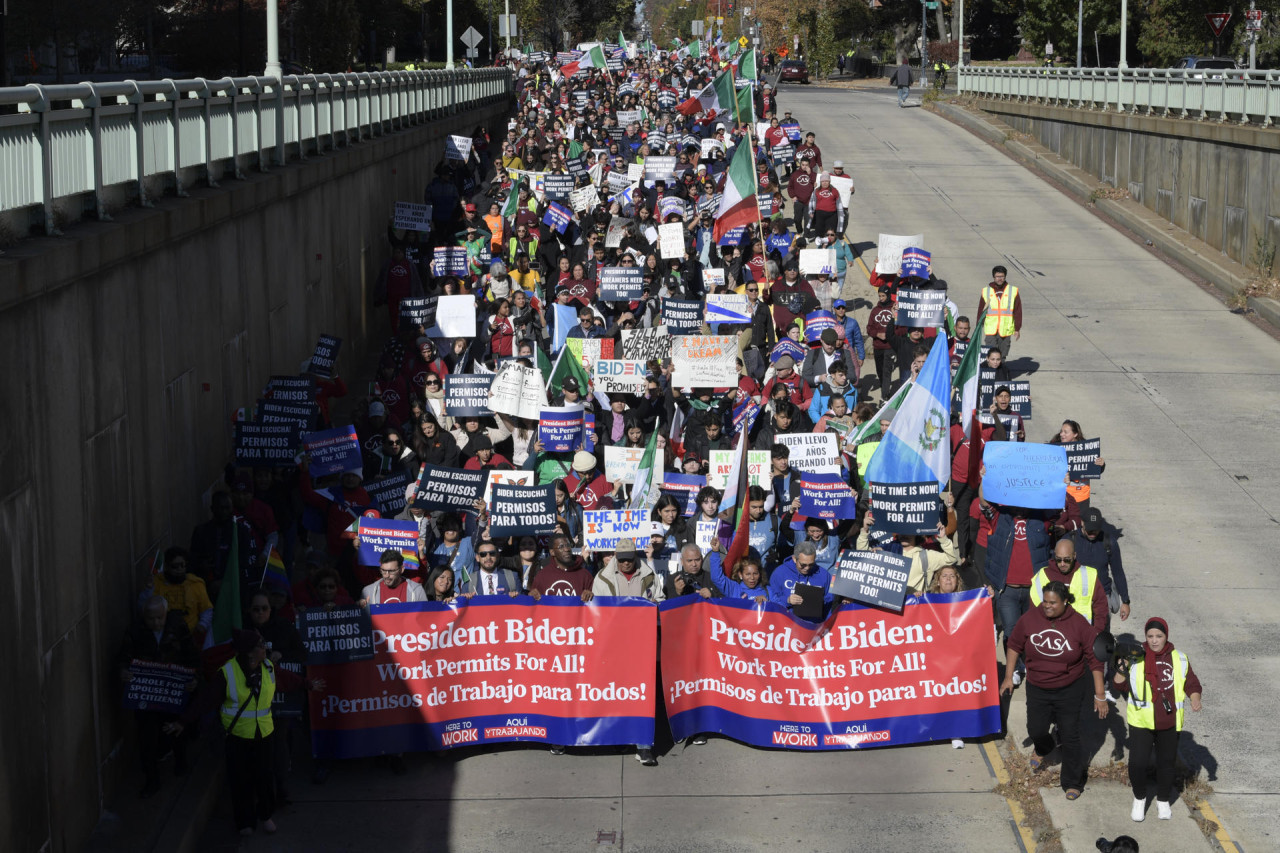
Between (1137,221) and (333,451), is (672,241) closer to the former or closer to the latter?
(333,451)

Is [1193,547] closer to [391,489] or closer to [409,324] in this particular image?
[391,489]

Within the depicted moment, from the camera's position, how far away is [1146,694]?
33.1ft

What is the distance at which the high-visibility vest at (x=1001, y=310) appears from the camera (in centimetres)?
2019

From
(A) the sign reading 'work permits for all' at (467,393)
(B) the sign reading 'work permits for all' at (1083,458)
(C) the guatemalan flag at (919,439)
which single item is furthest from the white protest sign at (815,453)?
(A) the sign reading 'work permits for all' at (467,393)

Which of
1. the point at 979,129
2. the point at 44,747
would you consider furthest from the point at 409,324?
→ the point at 979,129

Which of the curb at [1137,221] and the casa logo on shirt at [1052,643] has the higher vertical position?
the curb at [1137,221]

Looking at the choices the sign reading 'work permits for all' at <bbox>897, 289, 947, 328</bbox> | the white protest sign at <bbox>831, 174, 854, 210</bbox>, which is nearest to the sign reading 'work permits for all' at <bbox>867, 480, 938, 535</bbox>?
the sign reading 'work permits for all' at <bbox>897, 289, 947, 328</bbox>

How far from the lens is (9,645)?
868cm

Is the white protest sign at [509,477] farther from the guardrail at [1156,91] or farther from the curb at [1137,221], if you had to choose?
the guardrail at [1156,91]

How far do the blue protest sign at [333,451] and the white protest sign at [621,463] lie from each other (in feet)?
6.98

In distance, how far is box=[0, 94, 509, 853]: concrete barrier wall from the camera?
8945 millimetres

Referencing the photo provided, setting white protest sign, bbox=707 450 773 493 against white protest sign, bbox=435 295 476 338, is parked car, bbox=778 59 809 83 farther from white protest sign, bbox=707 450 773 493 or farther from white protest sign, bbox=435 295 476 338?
white protest sign, bbox=707 450 773 493

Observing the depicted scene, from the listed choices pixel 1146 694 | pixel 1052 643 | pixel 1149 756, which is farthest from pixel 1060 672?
pixel 1149 756

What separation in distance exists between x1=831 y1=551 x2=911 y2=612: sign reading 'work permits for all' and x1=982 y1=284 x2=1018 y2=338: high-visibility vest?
9.65 meters
